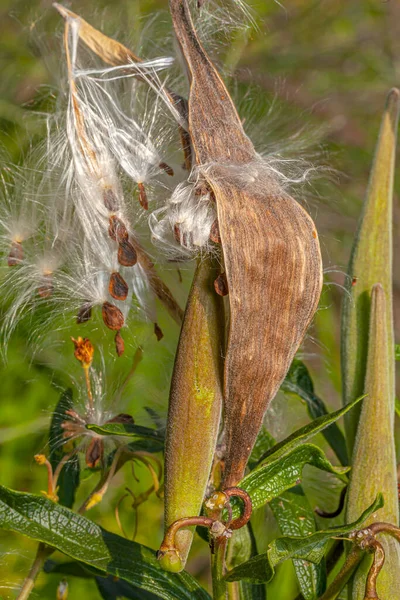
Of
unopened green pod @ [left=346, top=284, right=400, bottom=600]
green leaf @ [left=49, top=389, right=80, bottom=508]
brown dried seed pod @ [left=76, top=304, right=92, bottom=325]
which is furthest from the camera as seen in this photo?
green leaf @ [left=49, top=389, right=80, bottom=508]

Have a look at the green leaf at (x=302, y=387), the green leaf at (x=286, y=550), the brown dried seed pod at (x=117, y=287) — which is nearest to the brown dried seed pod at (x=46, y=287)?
the brown dried seed pod at (x=117, y=287)

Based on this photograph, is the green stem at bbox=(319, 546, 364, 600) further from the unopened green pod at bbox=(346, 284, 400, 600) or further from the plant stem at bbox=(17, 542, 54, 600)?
the plant stem at bbox=(17, 542, 54, 600)

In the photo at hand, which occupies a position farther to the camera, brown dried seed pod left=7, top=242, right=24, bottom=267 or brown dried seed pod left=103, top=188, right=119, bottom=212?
brown dried seed pod left=7, top=242, right=24, bottom=267

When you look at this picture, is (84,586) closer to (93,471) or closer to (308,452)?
(93,471)

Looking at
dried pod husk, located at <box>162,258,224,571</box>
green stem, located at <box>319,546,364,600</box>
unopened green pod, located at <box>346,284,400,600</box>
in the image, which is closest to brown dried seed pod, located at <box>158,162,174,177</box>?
dried pod husk, located at <box>162,258,224,571</box>

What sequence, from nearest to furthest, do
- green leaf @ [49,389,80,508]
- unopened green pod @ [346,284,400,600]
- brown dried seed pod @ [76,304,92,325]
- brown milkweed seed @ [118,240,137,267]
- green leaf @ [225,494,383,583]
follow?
green leaf @ [225,494,383,583], unopened green pod @ [346,284,400,600], brown milkweed seed @ [118,240,137,267], brown dried seed pod @ [76,304,92,325], green leaf @ [49,389,80,508]

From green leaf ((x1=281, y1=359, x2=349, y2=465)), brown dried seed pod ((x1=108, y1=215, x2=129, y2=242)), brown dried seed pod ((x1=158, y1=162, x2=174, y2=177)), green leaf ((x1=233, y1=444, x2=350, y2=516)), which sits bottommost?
green leaf ((x1=233, y1=444, x2=350, y2=516))

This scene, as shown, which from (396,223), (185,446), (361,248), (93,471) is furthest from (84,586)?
(396,223)
